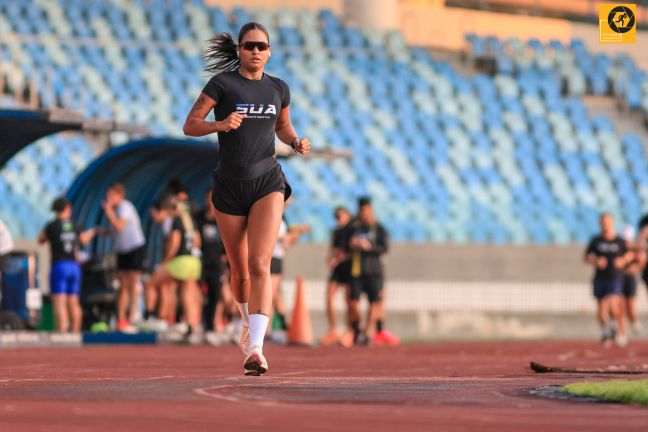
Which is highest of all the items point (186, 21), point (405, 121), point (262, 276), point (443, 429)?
point (186, 21)

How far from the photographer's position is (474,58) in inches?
1718

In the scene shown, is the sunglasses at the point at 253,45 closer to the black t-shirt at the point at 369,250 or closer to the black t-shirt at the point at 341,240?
the black t-shirt at the point at 369,250

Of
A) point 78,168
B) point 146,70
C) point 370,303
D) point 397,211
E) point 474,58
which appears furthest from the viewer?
point 474,58

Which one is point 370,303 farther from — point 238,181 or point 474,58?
point 474,58

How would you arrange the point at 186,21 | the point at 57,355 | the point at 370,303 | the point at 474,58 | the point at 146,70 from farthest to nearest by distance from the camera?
the point at 474,58
the point at 186,21
the point at 146,70
the point at 370,303
the point at 57,355

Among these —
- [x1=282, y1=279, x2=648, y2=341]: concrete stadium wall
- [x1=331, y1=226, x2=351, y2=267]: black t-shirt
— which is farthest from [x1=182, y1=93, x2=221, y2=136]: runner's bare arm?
[x1=282, y1=279, x2=648, y2=341]: concrete stadium wall

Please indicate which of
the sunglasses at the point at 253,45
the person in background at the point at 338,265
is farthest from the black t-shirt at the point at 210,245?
the sunglasses at the point at 253,45

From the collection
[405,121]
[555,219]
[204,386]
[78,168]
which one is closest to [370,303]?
[78,168]

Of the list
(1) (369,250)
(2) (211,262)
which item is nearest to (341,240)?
(1) (369,250)

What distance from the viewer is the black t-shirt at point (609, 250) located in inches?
1056

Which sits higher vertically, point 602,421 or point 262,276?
point 262,276

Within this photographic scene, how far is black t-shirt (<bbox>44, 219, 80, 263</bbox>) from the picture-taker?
2272cm

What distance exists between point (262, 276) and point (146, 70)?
26.2 metres

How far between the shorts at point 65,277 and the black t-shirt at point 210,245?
1842 millimetres
